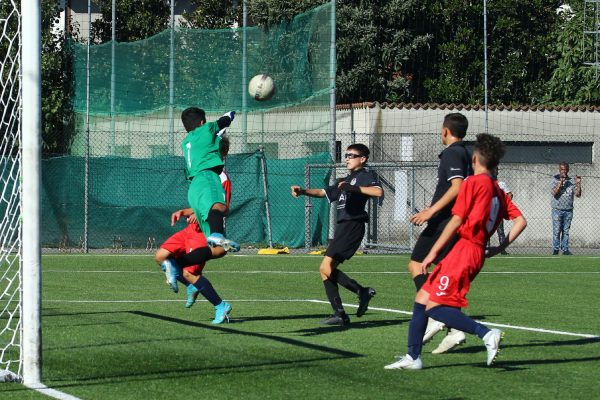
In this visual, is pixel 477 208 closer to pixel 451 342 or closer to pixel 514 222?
pixel 514 222

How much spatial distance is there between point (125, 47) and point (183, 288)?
1336 cm

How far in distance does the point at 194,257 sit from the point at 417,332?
337 centimetres

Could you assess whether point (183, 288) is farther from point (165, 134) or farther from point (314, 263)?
point (165, 134)

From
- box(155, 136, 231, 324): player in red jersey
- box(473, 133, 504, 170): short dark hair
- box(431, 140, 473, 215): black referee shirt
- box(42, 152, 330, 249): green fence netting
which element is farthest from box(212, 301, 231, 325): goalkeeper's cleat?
box(42, 152, 330, 249): green fence netting

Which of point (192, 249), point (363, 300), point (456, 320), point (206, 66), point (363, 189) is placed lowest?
point (363, 300)

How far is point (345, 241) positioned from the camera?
11.7 meters

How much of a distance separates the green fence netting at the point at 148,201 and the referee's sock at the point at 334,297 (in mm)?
14652

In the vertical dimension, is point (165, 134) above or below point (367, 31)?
below

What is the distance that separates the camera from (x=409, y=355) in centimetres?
848

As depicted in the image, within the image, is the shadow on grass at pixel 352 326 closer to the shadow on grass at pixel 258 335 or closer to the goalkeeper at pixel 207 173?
the shadow on grass at pixel 258 335

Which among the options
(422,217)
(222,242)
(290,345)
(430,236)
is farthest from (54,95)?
(422,217)

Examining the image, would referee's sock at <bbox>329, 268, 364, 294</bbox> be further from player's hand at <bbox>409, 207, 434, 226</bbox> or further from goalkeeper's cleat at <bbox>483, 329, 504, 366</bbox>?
goalkeeper's cleat at <bbox>483, 329, 504, 366</bbox>

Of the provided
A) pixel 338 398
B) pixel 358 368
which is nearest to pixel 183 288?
pixel 358 368

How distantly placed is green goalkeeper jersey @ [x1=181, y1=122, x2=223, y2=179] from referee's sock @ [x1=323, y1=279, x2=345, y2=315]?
1812mm
